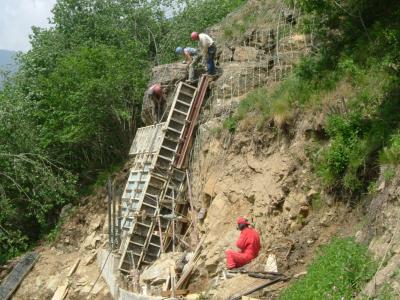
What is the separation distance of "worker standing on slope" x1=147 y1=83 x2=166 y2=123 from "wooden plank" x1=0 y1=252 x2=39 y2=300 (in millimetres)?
6961

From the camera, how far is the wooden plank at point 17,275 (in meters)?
21.9

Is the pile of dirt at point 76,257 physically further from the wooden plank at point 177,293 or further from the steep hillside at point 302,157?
the wooden plank at point 177,293

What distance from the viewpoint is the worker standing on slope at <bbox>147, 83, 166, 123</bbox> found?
20.0m

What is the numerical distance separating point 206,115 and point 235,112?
73.9 inches

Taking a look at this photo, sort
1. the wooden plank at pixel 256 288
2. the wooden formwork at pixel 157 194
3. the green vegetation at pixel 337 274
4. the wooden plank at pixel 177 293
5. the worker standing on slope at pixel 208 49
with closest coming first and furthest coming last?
the green vegetation at pixel 337 274
the wooden plank at pixel 256 288
the wooden plank at pixel 177 293
the wooden formwork at pixel 157 194
the worker standing on slope at pixel 208 49

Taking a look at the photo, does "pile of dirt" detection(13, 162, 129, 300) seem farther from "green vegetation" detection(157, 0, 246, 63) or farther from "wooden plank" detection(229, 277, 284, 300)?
"green vegetation" detection(157, 0, 246, 63)

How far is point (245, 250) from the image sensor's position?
40.1 ft

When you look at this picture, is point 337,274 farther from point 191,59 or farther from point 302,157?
point 191,59

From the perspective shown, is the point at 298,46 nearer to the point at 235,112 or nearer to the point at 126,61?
the point at 235,112

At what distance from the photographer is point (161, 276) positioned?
14.7 meters

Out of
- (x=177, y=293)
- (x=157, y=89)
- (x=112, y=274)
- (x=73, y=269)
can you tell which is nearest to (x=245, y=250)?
(x=177, y=293)

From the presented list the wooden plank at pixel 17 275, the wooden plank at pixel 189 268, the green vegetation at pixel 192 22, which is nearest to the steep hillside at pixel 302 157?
the wooden plank at pixel 189 268

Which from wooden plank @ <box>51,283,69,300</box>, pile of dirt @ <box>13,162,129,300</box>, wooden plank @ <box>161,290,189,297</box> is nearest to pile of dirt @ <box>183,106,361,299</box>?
wooden plank @ <box>161,290,189,297</box>

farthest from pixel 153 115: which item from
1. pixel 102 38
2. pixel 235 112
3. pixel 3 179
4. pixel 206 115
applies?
pixel 102 38
